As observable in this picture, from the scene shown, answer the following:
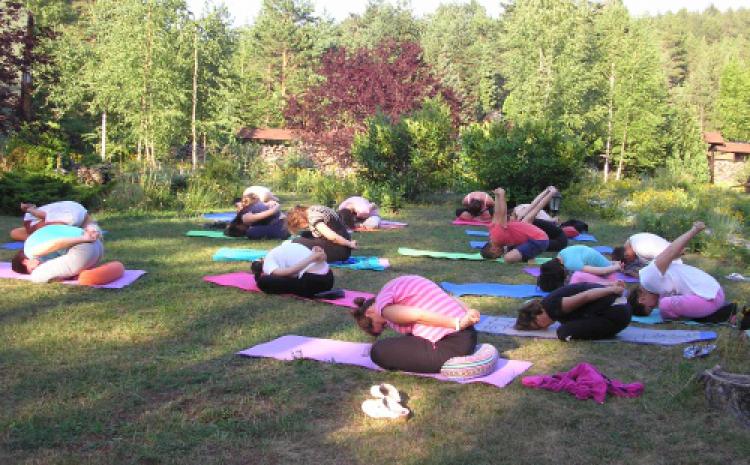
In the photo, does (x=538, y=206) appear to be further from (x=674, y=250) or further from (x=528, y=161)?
(x=528, y=161)

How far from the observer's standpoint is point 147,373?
4746mm

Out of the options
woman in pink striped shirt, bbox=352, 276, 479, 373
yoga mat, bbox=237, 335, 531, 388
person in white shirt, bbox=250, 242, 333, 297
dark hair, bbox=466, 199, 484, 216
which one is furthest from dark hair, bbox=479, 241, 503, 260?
woman in pink striped shirt, bbox=352, 276, 479, 373

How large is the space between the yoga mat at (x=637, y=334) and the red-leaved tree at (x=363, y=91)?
2010 centimetres

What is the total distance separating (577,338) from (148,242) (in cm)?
688

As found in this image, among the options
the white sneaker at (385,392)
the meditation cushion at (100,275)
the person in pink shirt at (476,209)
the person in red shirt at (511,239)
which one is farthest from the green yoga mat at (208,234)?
the white sneaker at (385,392)

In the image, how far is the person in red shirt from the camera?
980 cm

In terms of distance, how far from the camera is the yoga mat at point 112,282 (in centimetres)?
731

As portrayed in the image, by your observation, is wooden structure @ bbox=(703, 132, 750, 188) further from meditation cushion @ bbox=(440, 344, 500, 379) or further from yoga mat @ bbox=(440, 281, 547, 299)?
meditation cushion @ bbox=(440, 344, 500, 379)

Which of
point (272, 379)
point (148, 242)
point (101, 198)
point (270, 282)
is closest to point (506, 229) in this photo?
point (270, 282)

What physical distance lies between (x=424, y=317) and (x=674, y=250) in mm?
2648

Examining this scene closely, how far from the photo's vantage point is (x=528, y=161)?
16672mm

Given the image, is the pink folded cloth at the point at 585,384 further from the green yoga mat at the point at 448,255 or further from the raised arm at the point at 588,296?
the green yoga mat at the point at 448,255

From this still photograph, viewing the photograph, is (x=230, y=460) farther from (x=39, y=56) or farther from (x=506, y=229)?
(x=39, y=56)

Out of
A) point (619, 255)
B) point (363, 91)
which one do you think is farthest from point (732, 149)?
point (619, 255)
